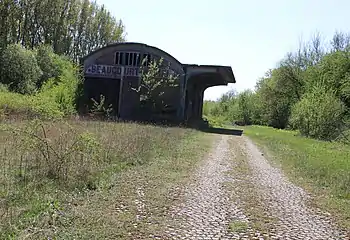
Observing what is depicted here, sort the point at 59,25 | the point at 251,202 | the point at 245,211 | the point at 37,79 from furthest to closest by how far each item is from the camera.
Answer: the point at 59,25 → the point at 37,79 → the point at 251,202 → the point at 245,211

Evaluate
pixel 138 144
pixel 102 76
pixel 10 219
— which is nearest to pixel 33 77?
pixel 102 76

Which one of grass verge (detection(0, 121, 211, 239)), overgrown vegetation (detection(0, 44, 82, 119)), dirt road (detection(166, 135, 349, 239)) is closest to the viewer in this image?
grass verge (detection(0, 121, 211, 239))

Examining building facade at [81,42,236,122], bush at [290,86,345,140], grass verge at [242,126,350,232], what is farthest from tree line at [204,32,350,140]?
grass verge at [242,126,350,232]

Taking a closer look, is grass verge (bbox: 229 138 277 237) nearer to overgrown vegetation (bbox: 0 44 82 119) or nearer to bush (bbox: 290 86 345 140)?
overgrown vegetation (bbox: 0 44 82 119)

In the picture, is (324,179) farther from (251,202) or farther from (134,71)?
(134,71)

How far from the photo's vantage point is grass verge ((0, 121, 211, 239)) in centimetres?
630

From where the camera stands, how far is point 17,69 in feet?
124

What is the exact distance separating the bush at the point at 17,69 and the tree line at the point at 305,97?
2478 cm

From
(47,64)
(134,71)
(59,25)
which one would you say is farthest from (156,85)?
(59,25)

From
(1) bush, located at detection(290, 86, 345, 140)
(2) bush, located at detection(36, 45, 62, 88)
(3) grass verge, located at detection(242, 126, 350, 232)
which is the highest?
(2) bush, located at detection(36, 45, 62, 88)

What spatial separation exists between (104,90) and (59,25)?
719 inches

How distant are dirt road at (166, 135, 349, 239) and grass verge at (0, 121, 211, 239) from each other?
0.46 m

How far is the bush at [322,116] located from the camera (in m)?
37.0

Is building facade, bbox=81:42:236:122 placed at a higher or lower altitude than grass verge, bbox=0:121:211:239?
higher
